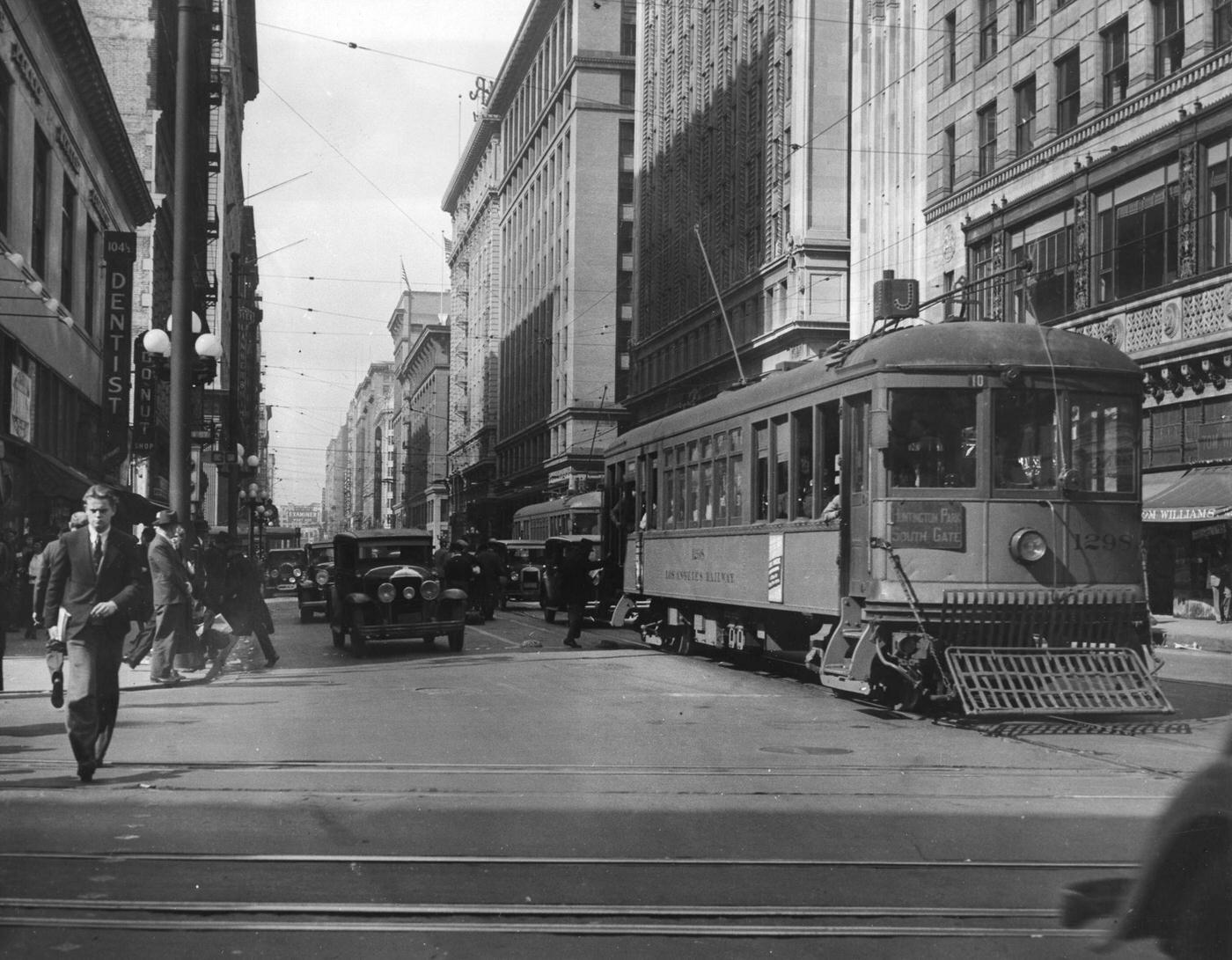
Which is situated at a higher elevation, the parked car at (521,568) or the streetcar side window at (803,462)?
the streetcar side window at (803,462)

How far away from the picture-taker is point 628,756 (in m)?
9.78

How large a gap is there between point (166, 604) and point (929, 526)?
824 cm

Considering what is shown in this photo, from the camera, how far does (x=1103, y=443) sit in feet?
40.1

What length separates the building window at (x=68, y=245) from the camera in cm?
3116

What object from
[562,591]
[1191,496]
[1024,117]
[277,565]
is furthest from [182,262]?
[277,565]

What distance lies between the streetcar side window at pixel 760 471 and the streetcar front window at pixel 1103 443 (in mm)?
3699

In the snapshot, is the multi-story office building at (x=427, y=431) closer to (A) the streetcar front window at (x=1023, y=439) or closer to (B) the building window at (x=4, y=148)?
(B) the building window at (x=4, y=148)

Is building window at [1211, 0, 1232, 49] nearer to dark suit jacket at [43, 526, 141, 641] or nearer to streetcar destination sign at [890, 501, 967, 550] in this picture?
streetcar destination sign at [890, 501, 967, 550]

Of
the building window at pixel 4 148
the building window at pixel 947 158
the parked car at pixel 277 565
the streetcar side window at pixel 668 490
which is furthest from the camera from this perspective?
the parked car at pixel 277 565

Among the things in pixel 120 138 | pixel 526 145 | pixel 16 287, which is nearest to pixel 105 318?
pixel 120 138

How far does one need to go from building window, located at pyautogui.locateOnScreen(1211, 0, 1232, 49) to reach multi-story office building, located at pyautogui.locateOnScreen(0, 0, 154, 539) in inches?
879

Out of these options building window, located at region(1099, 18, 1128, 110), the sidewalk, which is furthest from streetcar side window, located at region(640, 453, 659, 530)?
building window, located at region(1099, 18, 1128, 110)

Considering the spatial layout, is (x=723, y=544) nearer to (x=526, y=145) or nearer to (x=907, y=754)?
(x=907, y=754)

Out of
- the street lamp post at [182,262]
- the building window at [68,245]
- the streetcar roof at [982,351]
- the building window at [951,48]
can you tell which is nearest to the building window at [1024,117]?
the building window at [951,48]
